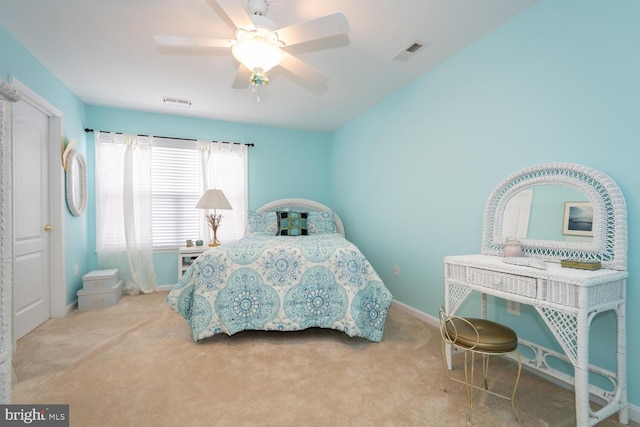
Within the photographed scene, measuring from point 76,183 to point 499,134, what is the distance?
14.6 feet

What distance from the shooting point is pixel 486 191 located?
2395 millimetres

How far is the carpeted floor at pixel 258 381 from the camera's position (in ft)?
5.29

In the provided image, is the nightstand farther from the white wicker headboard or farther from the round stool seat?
the round stool seat

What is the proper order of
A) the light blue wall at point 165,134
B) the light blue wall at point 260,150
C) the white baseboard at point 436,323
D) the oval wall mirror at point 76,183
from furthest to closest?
the light blue wall at point 260,150 < the oval wall mirror at point 76,183 < the light blue wall at point 165,134 < the white baseboard at point 436,323

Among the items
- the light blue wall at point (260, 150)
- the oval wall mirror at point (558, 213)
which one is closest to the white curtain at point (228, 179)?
the light blue wall at point (260, 150)

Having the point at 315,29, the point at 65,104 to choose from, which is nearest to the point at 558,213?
the point at 315,29

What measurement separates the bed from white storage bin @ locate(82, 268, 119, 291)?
153 cm

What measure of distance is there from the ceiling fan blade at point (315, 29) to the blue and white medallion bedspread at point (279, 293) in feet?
5.59

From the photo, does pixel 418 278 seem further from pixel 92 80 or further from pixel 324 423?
pixel 92 80

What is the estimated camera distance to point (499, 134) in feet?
7.54

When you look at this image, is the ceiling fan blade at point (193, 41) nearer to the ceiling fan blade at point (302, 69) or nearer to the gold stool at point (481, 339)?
the ceiling fan blade at point (302, 69)

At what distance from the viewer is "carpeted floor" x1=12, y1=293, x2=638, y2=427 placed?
5.29 ft

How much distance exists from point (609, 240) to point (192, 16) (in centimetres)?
301

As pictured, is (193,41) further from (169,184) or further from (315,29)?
(169,184)
